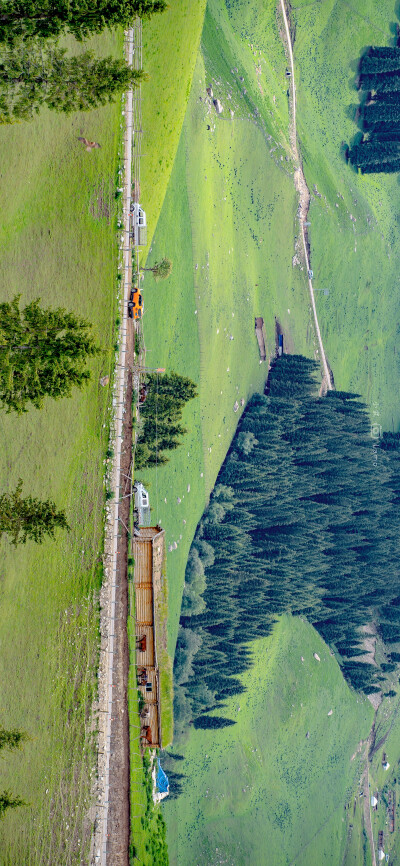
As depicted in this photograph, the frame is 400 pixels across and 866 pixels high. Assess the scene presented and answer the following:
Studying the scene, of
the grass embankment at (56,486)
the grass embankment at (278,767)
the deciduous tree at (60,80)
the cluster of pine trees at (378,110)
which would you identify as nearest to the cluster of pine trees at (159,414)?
the grass embankment at (56,486)

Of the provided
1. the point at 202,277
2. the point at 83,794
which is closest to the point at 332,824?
the point at 83,794

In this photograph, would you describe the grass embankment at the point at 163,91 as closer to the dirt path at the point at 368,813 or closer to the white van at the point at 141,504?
the white van at the point at 141,504

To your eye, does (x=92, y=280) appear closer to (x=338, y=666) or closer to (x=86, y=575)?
(x=86, y=575)

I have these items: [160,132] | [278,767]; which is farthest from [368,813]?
[160,132]

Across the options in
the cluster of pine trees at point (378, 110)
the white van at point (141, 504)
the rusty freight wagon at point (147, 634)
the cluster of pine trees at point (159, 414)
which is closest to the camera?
the rusty freight wagon at point (147, 634)

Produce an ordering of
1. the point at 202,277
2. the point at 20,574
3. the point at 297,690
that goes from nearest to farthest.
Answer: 1. the point at 20,574
2. the point at 202,277
3. the point at 297,690

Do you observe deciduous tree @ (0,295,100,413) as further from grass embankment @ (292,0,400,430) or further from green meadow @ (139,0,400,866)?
grass embankment @ (292,0,400,430)

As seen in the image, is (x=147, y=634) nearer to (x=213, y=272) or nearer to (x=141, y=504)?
(x=141, y=504)
